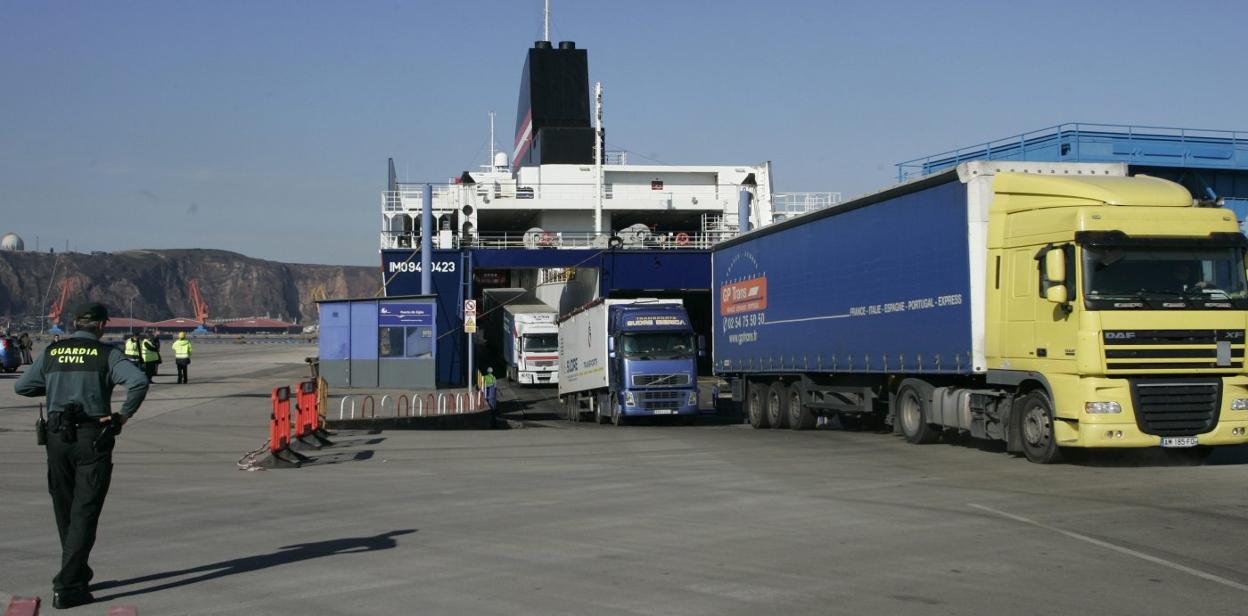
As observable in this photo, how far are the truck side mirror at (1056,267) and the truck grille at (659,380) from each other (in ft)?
47.8

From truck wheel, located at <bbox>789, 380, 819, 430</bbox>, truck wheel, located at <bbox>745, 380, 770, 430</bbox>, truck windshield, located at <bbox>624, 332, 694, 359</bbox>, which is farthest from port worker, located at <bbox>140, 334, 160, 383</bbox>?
truck wheel, located at <bbox>789, 380, 819, 430</bbox>

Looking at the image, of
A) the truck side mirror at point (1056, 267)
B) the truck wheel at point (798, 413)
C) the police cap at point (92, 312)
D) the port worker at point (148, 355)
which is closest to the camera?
the police cap at point (92, 312)

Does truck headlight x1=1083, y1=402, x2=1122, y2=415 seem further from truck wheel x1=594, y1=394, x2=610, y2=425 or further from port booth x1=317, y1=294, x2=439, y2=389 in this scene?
port booth x1=317, y1=294, x2=439, y2=389

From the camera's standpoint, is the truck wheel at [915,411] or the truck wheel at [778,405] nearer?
the truck wheel at [915,411]

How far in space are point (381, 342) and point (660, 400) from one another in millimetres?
12124

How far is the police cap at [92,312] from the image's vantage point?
7801mm

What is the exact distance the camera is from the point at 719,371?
28.7 m

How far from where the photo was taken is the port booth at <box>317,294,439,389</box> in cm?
3675

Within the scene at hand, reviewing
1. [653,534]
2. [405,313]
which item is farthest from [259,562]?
[405,313]

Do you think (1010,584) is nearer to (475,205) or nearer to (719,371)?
(719,371)

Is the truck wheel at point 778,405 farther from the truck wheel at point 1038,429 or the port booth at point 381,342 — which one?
the port booth at point 381,342

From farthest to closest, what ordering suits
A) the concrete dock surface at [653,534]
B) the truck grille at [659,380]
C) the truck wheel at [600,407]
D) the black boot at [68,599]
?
the truck wheel at [600,407], the truck grille at [659,380], the concrete dock surface at [653,534], the black boot at [68,599]

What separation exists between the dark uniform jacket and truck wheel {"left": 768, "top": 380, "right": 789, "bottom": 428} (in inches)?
719

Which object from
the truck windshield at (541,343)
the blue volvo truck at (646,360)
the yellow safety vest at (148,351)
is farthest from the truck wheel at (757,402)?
the yellow safety vest at (148,351)
